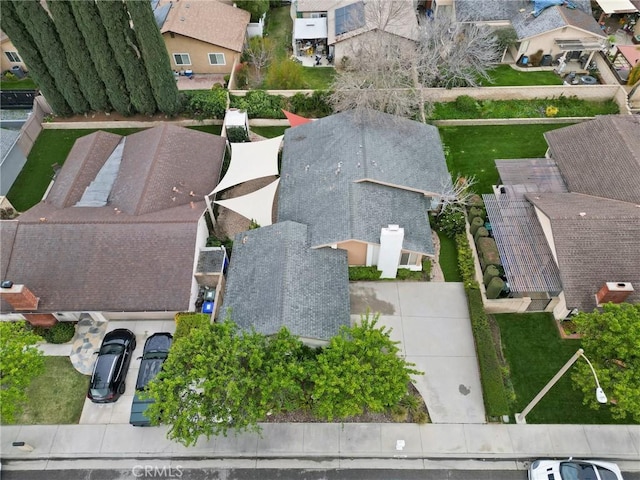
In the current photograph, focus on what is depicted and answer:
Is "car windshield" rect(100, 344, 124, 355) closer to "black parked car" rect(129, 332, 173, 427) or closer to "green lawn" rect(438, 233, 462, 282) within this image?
"black parked car" rect(129, 332, 173, 427)

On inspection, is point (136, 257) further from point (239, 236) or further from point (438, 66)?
point (438, 66)

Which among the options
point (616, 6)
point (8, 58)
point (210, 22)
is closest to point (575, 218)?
point (616, 6)

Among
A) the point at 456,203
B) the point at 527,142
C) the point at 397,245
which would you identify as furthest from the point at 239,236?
the point at 527,142

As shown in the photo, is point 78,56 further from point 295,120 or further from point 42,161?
point 295,120

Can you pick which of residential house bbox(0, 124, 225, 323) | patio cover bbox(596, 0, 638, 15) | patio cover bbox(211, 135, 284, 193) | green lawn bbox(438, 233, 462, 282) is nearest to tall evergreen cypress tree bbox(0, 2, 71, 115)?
residential house bbox(0, 124, 225, 323)

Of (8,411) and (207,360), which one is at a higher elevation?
(207,360)

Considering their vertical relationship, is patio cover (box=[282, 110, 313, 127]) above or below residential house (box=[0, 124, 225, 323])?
above
